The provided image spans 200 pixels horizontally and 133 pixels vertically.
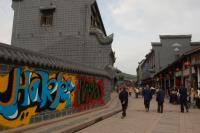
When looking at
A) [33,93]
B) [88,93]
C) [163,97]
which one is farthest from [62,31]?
[33,93]

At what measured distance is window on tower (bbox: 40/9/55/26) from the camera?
2400cm

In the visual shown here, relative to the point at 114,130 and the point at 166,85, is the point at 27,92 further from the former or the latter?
the point at 166,85

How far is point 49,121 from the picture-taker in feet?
36.0

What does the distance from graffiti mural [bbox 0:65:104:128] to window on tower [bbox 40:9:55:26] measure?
33.7 feet

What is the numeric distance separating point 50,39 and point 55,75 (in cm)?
1211

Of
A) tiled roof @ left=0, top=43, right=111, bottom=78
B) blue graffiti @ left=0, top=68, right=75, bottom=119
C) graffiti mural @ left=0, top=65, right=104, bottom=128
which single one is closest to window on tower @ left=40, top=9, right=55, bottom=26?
graffiti mural @ left=0, top=65, right=104, bottom=128

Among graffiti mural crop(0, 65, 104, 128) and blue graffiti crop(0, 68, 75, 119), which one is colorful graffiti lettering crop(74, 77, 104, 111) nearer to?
graffiti mural crop(0, 65, 104, 128)

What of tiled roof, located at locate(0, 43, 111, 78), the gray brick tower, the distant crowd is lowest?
the distant crowd

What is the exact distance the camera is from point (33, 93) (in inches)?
407

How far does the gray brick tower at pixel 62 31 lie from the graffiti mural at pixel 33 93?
7.87m

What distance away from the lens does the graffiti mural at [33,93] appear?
8805mm

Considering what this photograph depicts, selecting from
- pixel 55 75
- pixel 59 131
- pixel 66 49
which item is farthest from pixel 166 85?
pixel 59 131

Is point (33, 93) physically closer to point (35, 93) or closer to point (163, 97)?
point (35, 93)

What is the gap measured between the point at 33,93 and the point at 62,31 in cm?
1372
